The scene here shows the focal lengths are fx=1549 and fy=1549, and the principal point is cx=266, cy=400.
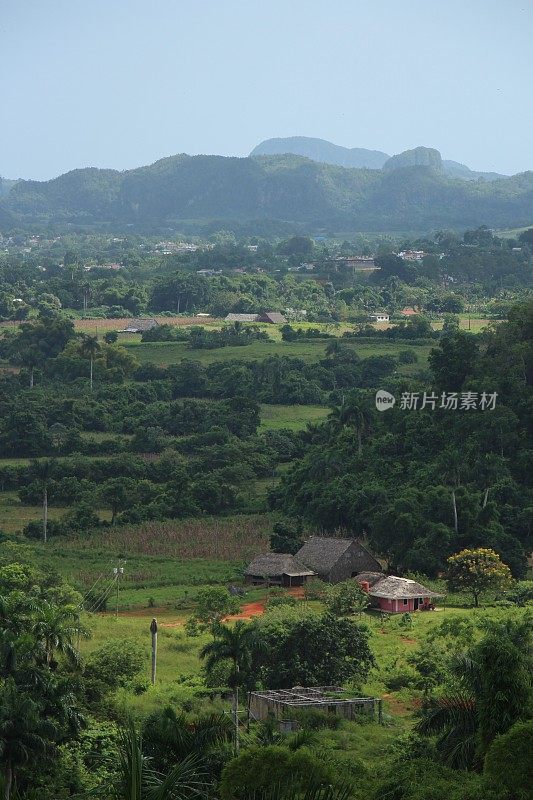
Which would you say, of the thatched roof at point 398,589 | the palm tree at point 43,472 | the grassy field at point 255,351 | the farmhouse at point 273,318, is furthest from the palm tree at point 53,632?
the farmhouse at point 273,318

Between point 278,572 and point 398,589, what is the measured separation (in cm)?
454

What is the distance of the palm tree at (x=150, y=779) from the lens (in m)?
18.3

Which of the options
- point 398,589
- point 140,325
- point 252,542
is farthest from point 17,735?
point 140,325

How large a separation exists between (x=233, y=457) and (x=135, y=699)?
3354 centimetres

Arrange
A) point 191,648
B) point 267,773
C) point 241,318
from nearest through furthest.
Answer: point 267,773, point 191,648, point 241,318

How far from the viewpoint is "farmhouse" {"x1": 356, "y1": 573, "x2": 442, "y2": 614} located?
41062 millimetres

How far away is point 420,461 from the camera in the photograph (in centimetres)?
5381

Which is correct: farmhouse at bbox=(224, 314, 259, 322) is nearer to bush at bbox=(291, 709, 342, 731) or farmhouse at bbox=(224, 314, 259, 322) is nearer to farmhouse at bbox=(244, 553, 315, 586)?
farmhouse at bbox=(244, 553, 315, 586)

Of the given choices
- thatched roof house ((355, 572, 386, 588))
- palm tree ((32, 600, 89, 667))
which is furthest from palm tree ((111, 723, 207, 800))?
thatched roof house ((355, 572, 386, 588))

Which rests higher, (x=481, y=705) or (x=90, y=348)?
(x=481, y=705)

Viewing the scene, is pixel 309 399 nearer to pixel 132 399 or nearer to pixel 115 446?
pixel 132 399

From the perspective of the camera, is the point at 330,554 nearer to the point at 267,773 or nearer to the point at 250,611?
the point at 250,611

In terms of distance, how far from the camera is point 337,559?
146 feet

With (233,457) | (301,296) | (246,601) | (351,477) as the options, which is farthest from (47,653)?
(301,296)
